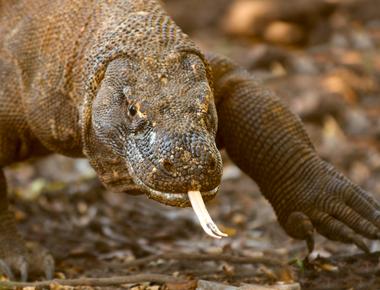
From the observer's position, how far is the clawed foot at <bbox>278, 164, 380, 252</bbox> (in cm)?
462

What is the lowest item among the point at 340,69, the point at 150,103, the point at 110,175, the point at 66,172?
the point at 66,172

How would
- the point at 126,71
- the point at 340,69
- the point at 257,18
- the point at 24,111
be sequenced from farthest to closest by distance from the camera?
the point at 257,18 → the point at 340,69 → the point at 24,111 → the point at 126,71

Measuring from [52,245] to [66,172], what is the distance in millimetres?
2364

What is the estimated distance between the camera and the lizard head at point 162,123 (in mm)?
3545

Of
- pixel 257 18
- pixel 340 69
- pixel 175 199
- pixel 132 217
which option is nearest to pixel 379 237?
pixel 175 199

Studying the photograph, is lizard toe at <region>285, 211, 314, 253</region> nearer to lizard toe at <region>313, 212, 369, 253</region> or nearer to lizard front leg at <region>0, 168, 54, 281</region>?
lizard toe at <region>313, 212, 369, 253</region>

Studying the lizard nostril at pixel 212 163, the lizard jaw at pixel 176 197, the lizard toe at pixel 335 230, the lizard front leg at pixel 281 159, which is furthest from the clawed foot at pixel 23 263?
the lizard nostril at pixel 212 163

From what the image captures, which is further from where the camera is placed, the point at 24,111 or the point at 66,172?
the point at 66,172

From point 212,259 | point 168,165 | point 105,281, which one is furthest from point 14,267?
point 168,165

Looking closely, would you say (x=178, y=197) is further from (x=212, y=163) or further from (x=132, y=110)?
(x=132, y=110)

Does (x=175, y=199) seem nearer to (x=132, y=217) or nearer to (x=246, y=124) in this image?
(x=246, y=124)

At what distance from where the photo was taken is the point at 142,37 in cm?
418

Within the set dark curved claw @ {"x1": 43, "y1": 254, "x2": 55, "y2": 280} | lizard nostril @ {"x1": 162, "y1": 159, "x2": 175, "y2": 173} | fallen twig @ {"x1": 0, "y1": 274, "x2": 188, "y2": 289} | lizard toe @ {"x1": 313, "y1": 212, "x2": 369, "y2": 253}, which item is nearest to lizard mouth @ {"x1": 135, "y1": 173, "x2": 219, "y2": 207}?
lizard nostril @ {"x1": 162, "y1": 159, "x2": 175, "y2": 173}

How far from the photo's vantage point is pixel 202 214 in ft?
11.3
